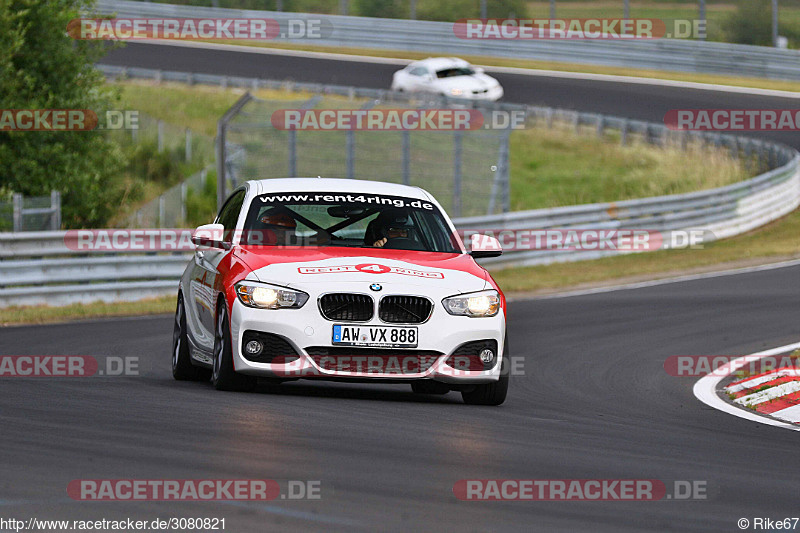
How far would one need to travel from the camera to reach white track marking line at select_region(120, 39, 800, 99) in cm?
4498

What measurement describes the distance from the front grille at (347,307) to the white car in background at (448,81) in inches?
1262

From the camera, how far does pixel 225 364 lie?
377 inches

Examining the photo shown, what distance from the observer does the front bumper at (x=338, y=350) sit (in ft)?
30.4

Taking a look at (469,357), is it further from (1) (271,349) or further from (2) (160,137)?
(2) (160,137)

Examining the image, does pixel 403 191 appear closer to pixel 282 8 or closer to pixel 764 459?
pixel 764 459

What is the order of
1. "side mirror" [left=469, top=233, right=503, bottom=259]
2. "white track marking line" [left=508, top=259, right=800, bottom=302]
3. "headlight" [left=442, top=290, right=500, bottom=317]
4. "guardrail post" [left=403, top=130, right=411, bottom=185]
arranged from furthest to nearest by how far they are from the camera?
"guardrail post" [left=403, top=130, right=411, bottom=185] → "white track marking line" [left=508, top=259, right=800, bottom=302] → "side mirror" [left=469, top=233, right=503, bottom=259] → "headlight" [left=442, top=290, right=500, bottom=317]

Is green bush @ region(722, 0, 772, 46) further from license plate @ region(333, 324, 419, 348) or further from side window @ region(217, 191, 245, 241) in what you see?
license plate @ region(333, 324, 419, 348)
